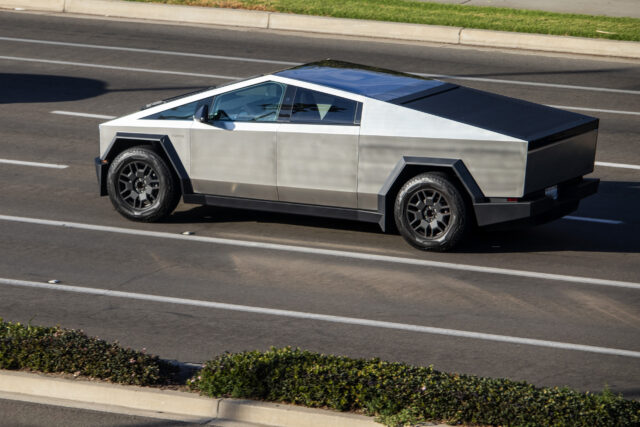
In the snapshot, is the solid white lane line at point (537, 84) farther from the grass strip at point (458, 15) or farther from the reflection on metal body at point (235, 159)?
the reflection on metal body at point (235, 159)

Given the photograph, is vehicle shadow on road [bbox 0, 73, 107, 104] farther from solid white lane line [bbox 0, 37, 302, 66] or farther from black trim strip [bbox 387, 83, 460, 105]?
black trim strip [bbox 387, 83, 460, 105]

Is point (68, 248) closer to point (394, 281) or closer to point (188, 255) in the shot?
point (188, 255)

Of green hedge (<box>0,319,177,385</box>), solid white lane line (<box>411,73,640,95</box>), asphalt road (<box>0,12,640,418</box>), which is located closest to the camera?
green hedge (<box>0,319,177,385</box>)

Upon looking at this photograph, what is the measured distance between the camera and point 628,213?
1130 cm

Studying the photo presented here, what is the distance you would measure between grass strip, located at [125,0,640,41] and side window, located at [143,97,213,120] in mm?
11249

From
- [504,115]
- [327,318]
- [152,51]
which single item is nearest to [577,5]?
[152,51]

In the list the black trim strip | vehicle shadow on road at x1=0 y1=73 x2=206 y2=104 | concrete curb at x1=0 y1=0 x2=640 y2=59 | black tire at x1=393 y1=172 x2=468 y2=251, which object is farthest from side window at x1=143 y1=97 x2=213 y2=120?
concrete curb at x1=0 y1=0 x2=640 y2=59

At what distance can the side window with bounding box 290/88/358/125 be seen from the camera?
1007cm

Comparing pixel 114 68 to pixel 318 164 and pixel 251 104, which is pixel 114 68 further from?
pixel 318 164

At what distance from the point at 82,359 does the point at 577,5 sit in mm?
19107

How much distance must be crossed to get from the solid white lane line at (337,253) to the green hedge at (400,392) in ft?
10.1

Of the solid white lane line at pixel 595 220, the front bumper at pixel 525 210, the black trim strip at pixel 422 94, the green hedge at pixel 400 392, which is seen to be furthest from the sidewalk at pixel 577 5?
the green hedge at pixel 400 392

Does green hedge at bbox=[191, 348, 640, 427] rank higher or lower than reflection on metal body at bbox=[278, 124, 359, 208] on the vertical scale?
lower

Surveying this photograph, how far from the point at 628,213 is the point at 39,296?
246 inches
